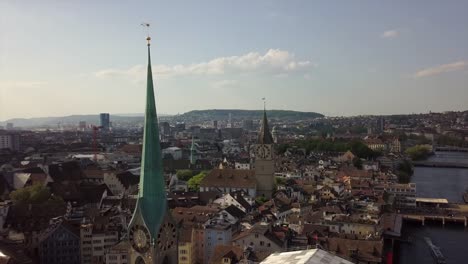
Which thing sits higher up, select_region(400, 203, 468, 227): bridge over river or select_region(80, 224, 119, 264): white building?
select_region(80, 224, 119, 264): white building

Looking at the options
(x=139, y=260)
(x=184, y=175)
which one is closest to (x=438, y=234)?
(x=184, y=175)

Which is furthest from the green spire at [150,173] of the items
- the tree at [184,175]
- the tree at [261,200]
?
the tree at [184,175]

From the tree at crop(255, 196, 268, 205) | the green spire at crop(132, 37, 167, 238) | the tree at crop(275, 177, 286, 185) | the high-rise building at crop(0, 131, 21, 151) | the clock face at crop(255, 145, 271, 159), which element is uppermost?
the green spire at crop(132, 37, 167, 238)

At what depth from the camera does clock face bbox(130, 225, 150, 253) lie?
16.2m

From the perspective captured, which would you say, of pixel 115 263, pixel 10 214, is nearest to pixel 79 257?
pixel 115 263

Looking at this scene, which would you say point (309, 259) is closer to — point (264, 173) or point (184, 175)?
point (264, 173)

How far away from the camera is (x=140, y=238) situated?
16359 millimetres

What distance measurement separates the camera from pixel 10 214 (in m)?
46.8

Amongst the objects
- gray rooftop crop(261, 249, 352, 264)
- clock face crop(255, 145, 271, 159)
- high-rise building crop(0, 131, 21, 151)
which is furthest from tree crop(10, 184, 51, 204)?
high-rise building crop(0, 131, 21, 151)

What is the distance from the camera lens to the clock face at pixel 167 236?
16.3 meters

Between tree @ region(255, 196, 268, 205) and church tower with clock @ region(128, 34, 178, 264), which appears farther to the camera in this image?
tree @ region(255, 196, 268, 205)

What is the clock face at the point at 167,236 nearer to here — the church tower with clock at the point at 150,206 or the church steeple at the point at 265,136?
the church tower with clock at the point at 150,206

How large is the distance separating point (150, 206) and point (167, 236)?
45.5 inches

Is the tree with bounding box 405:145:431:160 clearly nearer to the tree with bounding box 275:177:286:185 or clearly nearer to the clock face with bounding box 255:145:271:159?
the tree with bounding box 275:177:286:185
